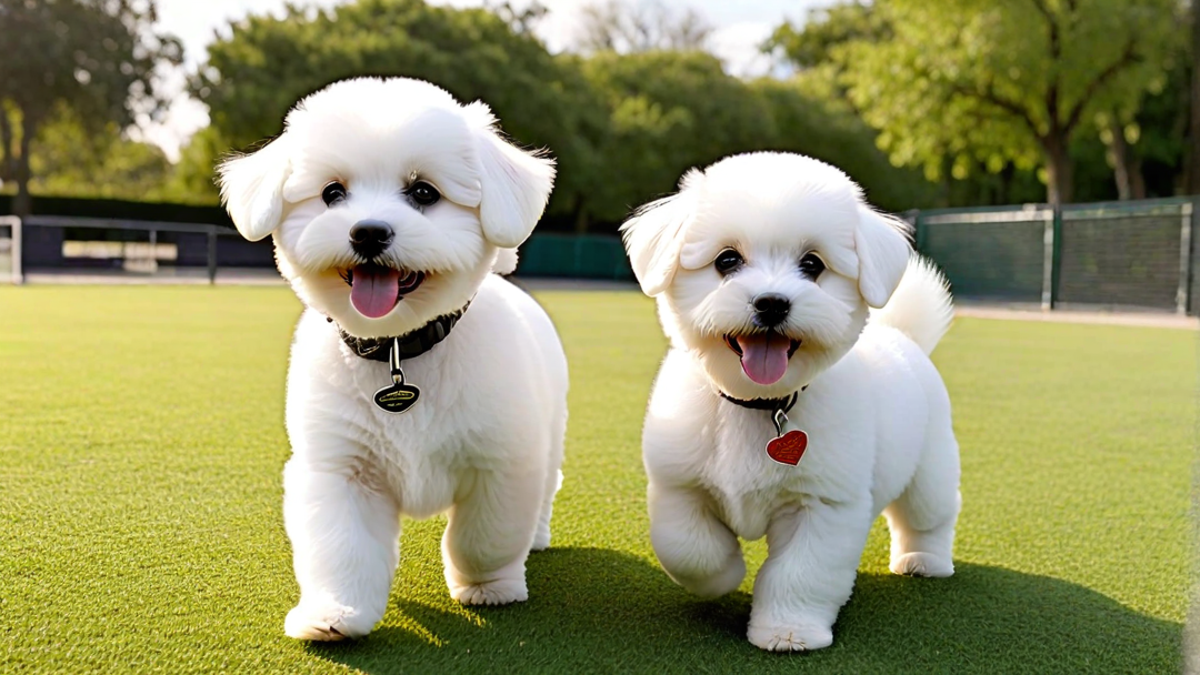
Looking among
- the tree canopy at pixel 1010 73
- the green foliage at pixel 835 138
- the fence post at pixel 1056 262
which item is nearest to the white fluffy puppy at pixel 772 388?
the fence post at pixel 1056 262

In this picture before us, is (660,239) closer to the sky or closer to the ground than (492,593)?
closer to the sky

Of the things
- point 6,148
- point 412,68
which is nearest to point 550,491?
point 412,68

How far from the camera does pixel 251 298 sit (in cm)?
1650

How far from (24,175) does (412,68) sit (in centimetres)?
1191

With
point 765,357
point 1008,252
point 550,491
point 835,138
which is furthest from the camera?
point 835,138

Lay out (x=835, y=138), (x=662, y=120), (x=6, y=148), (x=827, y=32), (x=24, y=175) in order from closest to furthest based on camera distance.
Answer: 1. (x=24, y=175)
2. (x=6, y=148)
3. (x=662, y=120)
4. (x=835, y=138)
5. (x=827, y=32)

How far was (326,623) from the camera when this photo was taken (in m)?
2.19

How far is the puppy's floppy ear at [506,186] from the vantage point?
228cm

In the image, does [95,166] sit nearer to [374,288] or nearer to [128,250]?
[128,250]

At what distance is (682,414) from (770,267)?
1.48 ft

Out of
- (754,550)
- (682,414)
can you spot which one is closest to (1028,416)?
(754,550)

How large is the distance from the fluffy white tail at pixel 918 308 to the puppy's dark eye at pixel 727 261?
40.3 inches

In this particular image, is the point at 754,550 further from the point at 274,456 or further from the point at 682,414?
the point at 274,456

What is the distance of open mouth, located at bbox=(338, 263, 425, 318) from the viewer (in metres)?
2.16
